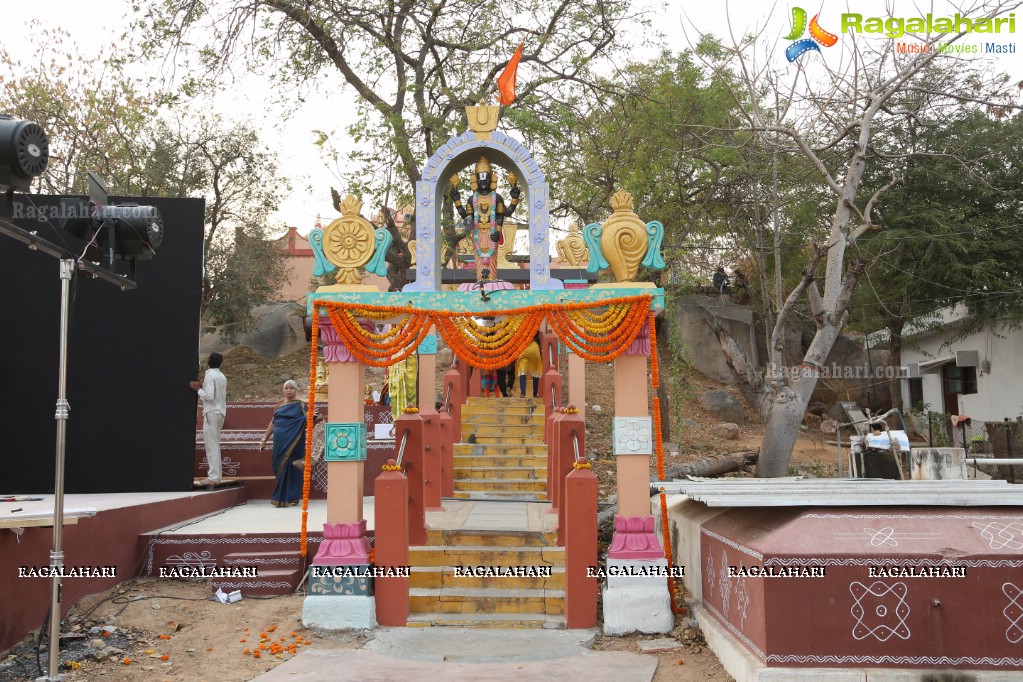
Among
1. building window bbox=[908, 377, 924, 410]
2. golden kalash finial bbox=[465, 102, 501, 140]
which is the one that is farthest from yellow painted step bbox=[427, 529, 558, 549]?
building window bbox=[908, 377, 924, 410]

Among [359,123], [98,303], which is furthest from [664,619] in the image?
[359,123]

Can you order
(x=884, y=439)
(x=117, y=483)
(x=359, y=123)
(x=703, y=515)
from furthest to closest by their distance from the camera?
1. (x=359, y=123)
2. (x=884, y=439)
3. (x=117, y=483)
4. (x=703, y=515)

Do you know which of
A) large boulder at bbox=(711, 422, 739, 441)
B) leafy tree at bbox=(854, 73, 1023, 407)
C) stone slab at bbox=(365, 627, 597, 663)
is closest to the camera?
stone slab at bbox=(365, 627, 597, 663)

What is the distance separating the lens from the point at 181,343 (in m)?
9.93

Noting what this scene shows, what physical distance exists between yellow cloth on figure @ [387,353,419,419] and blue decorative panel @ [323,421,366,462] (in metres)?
5.01

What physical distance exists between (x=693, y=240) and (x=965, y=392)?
852cm

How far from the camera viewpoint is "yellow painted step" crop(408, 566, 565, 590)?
734 cm

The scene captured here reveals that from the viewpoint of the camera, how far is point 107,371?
979 cm

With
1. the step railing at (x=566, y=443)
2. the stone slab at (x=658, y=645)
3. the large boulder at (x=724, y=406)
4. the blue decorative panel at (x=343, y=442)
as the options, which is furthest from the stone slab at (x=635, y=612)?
the large boulder at (x=724, y=406)

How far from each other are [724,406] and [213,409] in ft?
45.0

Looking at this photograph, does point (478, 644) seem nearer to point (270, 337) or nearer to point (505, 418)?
point (505, 418)

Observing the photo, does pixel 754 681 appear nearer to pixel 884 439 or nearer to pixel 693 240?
pixel 884 439

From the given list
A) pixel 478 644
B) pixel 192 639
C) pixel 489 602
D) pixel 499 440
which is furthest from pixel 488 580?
pixel 499 440

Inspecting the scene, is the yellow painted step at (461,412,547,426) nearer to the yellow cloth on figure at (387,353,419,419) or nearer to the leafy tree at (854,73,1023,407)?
the yellow cloth on figure at (387,353,419,419)
